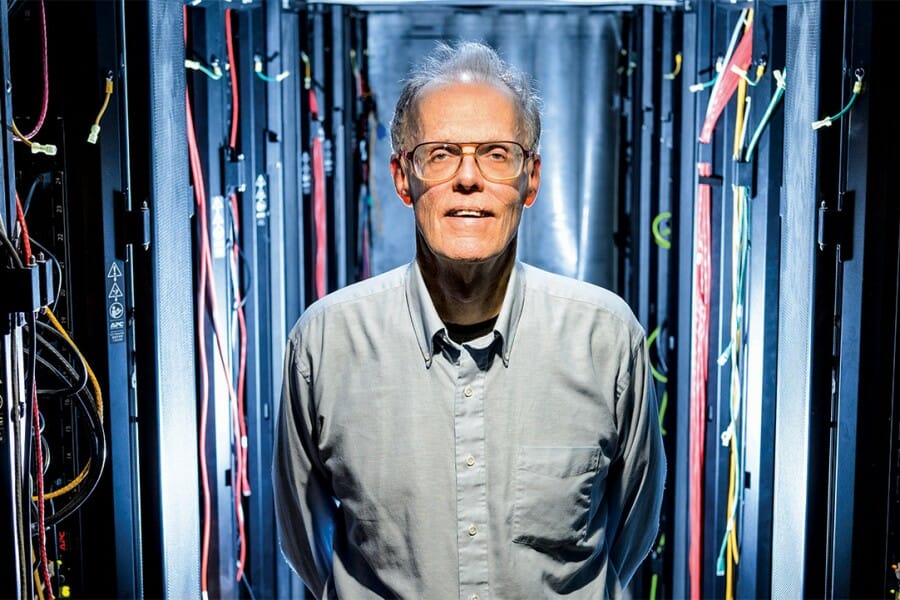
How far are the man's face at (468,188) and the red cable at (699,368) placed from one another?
74.2 inches

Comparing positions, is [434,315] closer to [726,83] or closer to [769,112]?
[769,112]

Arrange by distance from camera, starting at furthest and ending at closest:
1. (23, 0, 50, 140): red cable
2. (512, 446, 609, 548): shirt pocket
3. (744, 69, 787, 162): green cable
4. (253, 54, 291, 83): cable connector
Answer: (253, 54, 291, 83): cable connector < (744, 69, 787, 162): green cable < (23, 0, 50, 140): red cable < (512, 446, 609, 548): shirt pocket

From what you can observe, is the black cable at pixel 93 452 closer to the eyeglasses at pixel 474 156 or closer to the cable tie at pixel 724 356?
the eyeglasses at pixel 474 156

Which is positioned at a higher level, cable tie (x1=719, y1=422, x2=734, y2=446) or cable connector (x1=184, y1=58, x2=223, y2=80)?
cable connector (x1=184, y1=58, x2=223, y2=80)

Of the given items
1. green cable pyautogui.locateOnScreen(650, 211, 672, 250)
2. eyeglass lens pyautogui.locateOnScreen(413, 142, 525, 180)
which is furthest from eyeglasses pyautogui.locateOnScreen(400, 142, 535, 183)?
green cable pyautogui.locateOnScreen(650, 211, 672, 250)

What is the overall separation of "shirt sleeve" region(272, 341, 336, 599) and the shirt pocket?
46cm

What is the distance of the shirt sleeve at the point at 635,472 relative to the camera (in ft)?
7.02

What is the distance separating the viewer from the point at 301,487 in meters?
2.22

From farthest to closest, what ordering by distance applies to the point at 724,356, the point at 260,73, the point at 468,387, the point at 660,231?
1. the point at 660,231
2. the point at 260,73
3. the point at 724,356
4. the point at 468,387

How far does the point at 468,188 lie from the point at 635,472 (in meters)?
0.74

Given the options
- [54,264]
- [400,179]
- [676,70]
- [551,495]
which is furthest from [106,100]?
[676,70]

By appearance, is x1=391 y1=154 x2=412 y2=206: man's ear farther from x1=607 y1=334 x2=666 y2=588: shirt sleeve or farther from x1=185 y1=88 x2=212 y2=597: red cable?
x1=185 y1=88 x2=212 y2=597: red cable

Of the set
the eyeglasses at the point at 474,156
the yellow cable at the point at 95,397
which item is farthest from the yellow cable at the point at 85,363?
the eyeglasses at the point at 474,156

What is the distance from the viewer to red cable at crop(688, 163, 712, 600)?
376cm
